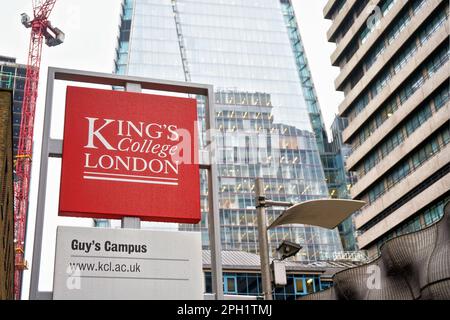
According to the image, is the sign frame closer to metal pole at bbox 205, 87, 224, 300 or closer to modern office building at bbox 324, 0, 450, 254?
metal pole at bbox 205, 87, 224, 300

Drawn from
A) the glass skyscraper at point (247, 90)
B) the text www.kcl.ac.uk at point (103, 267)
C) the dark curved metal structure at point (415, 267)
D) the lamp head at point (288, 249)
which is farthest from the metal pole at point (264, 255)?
the glass skyscraper at point (247, 90)

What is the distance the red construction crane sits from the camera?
352ft

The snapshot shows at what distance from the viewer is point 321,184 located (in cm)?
12900

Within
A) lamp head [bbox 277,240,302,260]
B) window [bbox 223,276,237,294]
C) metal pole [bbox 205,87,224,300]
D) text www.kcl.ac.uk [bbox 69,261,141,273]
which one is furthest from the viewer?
window [bbox 223,276,237,294]

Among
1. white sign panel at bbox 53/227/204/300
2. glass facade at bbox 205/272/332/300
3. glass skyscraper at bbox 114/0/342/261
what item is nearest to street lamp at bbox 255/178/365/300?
white sign panel at bbox 53/227/204/300

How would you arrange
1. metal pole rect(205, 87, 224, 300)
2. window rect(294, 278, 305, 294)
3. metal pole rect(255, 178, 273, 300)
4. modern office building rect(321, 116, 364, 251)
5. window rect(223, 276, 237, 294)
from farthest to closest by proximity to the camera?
modern office building rect(321, 116, 364, 251) → window rect(294, 278, 305, 294) → window rect(223, 276, 237, 294) → metal pole rect(255, 178, 273, 300) → metal pole rect(205, 87, 224, 300)

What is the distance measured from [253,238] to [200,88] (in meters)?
108

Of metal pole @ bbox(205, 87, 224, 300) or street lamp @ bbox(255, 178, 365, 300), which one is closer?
metal pole @ bbox(205, 87, 224, 300)

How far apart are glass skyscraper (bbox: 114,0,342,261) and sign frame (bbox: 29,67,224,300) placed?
98.8 metres

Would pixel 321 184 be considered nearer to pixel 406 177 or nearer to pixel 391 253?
pixel 406 177

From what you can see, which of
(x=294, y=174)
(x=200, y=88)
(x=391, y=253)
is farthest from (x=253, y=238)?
(x=200, y=88)

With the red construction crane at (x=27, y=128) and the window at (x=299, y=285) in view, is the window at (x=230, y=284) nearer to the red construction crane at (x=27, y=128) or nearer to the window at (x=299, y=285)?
the window at (x=299, y=285)

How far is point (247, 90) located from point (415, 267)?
378 feet

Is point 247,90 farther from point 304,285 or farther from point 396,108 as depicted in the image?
point 396,108
